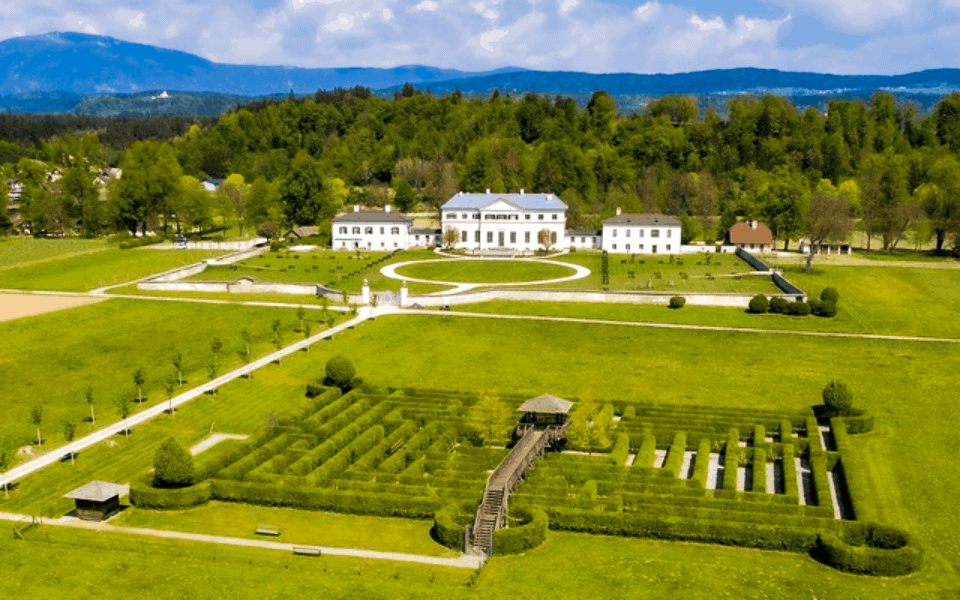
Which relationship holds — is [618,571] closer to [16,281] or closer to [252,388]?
[252,388]

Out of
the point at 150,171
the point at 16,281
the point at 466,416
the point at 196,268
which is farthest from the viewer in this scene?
the point at 150,171

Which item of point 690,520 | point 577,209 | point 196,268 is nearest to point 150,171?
point 196,268

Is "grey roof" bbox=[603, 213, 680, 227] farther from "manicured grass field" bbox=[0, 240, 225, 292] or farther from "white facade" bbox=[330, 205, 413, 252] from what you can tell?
"manicured grass field" bbox=[0, 240, 225, 292]

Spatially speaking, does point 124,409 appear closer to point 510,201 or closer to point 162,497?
point 162,497

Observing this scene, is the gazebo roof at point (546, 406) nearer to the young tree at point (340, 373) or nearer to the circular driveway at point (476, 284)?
the young tree at point (340, 373)

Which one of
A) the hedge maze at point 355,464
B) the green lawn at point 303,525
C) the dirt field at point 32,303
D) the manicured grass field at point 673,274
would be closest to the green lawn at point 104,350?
the dirt field at point 32,303

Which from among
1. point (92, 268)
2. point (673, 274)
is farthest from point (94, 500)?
point (92, 268)

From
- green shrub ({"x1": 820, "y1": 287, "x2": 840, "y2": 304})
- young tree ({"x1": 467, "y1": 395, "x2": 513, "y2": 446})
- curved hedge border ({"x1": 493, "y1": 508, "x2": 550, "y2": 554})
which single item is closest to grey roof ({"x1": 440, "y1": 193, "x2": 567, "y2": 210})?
green shrub ({"x1": 820, "y1": 287, "x2": 840, "y2": 304})
